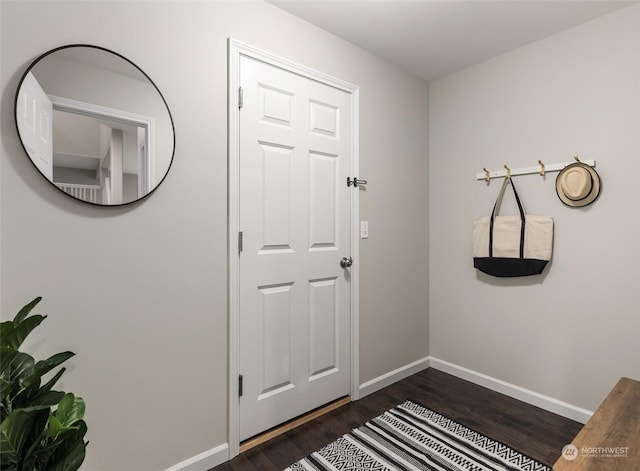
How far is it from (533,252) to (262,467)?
2.11 meters

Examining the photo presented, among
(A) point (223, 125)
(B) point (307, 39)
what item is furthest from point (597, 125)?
(A) point (223, 125)

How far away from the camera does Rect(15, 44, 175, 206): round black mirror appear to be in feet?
4.27

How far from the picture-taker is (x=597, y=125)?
2086mm

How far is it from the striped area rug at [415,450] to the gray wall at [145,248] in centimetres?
66

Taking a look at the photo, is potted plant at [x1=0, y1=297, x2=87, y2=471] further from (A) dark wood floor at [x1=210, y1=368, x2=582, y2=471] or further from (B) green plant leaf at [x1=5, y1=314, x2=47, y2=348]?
(A) dark wood floor at [x1=210, y1=368, x2=582, y2=471]

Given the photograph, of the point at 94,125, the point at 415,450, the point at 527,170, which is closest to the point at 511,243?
the point at 527,170

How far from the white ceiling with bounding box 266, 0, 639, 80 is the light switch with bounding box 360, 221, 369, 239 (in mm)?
1252

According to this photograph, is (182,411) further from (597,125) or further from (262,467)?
(597,125)

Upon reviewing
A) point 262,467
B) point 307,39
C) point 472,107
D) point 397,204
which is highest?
point 307,39

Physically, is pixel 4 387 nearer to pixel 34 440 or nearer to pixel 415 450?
pixel 34 440

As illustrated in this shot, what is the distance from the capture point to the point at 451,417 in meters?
2.18

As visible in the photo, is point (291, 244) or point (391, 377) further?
point (391, 377)

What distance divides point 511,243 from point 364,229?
1031 mm

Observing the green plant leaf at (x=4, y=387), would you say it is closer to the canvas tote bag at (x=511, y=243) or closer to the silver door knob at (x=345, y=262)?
the silver door knob at (x=345, y=262)
